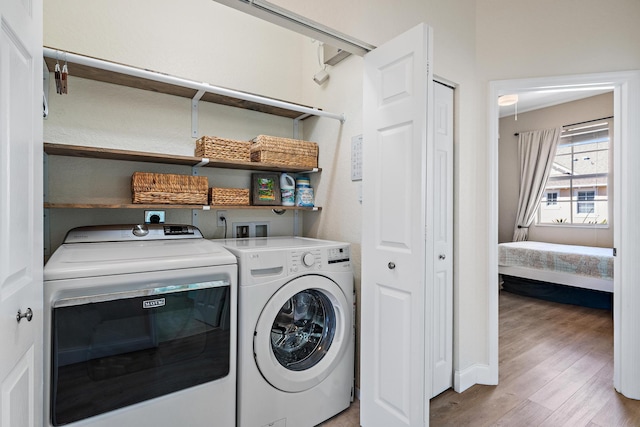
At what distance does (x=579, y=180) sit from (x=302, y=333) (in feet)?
18.3

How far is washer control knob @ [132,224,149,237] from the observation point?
1.91 m

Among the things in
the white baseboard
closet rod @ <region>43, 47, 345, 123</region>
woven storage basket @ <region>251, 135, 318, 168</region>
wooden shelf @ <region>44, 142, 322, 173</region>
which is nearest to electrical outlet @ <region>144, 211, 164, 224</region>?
wooden shelf @ <region>44, 142, 322, 173</region>

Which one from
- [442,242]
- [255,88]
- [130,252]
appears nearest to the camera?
[130,252]

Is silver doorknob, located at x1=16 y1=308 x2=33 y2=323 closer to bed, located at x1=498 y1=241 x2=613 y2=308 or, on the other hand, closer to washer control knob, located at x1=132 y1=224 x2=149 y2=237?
washer control knob, located at x1=132 y1=224 x2=149 y2=237

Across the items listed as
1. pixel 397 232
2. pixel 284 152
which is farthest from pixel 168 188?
pixel 397 232

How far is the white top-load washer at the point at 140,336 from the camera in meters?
1.21

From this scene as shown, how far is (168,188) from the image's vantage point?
192cm

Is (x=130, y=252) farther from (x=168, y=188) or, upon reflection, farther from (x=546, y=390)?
(x=546, y=390)

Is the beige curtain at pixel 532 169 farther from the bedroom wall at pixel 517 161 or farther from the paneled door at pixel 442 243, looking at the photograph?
the paneled door at pixel 442 243

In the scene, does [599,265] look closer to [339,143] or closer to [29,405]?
[339,143]

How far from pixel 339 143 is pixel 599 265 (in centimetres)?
369

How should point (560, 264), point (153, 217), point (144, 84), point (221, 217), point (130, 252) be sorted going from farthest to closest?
point (560, 264)
point (221, 217)
point (153, 217)
point (144, 84)
point (130, 252)

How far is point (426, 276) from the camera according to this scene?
4.89ft

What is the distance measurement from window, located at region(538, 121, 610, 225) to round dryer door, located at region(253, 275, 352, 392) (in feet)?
16.7
